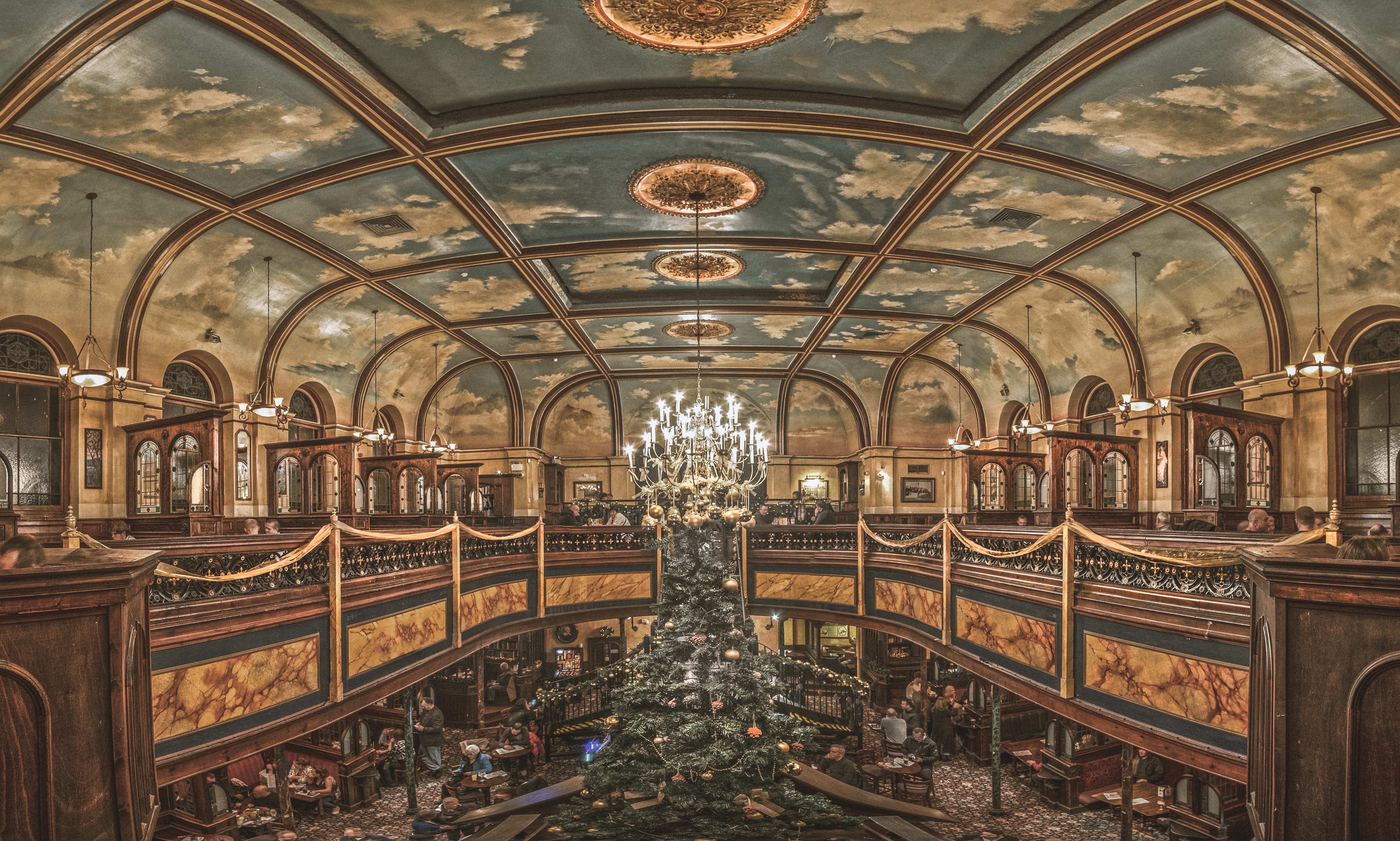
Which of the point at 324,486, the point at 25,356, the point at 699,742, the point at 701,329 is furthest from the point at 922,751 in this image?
the point at 25,356

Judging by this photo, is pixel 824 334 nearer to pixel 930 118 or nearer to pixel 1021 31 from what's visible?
pixel 930 118

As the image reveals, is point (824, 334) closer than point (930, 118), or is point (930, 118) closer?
point (930, 118)

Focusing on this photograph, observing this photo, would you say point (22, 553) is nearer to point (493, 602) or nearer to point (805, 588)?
point (493, 602)

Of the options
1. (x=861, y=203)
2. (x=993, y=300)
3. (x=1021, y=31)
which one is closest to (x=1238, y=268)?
(x=993, y=300)

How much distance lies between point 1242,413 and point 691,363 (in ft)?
41.4

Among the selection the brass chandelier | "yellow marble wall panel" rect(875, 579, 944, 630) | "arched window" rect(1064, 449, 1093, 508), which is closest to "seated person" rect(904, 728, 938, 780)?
"yellow marble wall panel" rect(875, 579, 944, 630)

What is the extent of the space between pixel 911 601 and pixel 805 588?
2596mm

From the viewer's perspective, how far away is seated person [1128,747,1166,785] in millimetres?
11648

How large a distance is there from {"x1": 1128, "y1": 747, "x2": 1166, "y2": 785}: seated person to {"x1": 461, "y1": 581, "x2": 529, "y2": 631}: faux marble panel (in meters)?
9.67

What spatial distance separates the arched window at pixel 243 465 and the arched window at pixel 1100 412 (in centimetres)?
1610

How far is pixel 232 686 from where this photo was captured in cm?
601

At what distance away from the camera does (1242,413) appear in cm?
1081

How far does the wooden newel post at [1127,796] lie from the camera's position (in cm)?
895

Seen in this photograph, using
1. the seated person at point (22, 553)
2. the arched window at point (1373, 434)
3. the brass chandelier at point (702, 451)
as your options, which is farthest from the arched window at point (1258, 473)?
the seated person at point (22, 553)
